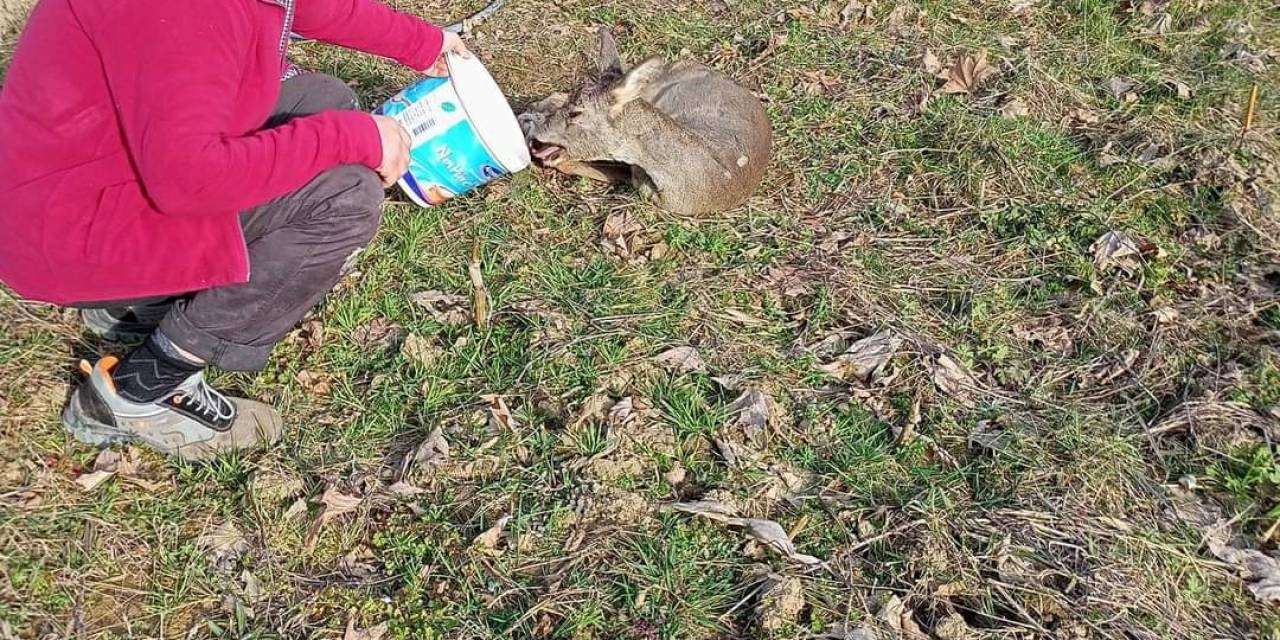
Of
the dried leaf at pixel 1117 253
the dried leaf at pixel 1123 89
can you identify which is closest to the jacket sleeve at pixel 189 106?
the dried leaf at pixel 1117 253

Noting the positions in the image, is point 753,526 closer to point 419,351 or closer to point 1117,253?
point 419,351

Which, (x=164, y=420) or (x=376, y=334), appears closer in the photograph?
(x=164, y=420)

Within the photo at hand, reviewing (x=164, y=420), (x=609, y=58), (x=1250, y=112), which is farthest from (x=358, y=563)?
(x=1250, y=112)

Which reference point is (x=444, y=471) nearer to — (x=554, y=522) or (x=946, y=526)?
(x=554, y=522)

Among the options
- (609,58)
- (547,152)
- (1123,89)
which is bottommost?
(1123,89)

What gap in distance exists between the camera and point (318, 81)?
2.96m

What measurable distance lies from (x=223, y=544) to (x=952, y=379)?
2.20 meters

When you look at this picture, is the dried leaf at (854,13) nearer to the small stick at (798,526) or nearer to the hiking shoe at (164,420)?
the small stick at (798,526)

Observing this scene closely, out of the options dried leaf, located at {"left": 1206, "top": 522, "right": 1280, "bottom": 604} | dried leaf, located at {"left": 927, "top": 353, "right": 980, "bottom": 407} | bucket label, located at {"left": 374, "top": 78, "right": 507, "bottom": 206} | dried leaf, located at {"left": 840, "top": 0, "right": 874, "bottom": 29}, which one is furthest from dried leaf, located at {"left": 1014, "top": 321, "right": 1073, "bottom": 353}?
dried leaf, located at {"left": 840, "top": 0, "right": 874, "bottom": 29}

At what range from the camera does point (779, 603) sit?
2.38m

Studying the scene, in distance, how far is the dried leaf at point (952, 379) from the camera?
2965 millimetres

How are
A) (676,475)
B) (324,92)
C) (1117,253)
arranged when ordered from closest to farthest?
(676,475) → (324,92) → (1117,253)

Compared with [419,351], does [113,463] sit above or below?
above

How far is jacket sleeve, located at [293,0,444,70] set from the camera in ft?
8.75
